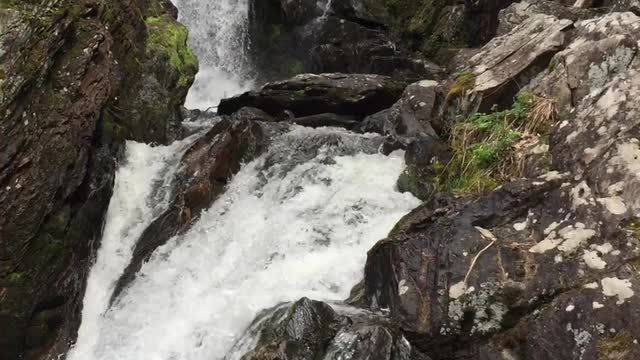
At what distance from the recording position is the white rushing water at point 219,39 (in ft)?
58.0

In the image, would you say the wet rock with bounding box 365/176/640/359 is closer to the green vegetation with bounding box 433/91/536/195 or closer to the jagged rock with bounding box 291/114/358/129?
the green vegetation with bounding box 433/91/536/195

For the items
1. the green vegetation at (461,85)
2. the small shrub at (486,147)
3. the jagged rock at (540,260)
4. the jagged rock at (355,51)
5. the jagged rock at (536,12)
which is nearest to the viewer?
the jagged rock at (540,260)

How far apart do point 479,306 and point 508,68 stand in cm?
489

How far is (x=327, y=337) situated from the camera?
555cm

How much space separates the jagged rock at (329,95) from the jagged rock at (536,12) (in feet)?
8.16

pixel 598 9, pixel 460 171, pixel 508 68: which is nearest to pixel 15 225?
pixel 460 171

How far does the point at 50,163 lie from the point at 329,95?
21.7 ft

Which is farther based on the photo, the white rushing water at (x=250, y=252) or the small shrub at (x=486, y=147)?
the small shrub at (x=486, y=147)

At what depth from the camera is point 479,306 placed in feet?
18.2

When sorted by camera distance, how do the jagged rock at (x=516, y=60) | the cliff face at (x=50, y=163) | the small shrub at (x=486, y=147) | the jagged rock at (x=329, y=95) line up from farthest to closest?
the jagged rock at (x=329, y=95) < the jagged rock at (x=516, y=60) < the small shrub at (x=486, y=147) < the cliff face at (x=50, y=163)

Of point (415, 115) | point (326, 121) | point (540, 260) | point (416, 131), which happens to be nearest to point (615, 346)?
point (540, 260)

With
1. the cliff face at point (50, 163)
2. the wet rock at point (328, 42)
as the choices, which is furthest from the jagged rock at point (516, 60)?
the cliff face at point (50, 163)

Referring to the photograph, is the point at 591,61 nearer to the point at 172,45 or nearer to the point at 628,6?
the point at 628,6

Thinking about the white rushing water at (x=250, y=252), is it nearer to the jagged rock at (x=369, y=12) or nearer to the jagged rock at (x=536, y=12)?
the jagged rock at (x=536, y=12)
